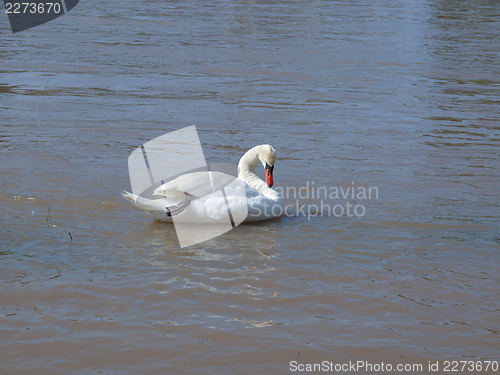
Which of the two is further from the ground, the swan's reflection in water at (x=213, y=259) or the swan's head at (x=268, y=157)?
the swan's head at (x=268, y=157)

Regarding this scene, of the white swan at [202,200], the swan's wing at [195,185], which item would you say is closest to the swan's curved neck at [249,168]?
the white swan at [202,200]

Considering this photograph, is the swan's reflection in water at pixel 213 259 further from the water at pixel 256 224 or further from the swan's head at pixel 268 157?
the swan's head at pixel 268 157

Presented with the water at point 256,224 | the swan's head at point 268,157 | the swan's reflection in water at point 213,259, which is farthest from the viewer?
the swan's head at point 268,157

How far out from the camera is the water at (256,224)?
5.13 m

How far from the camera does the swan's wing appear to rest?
281 inches

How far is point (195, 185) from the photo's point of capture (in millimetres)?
7176

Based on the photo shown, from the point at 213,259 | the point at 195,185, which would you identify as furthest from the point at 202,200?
the point at 213,259

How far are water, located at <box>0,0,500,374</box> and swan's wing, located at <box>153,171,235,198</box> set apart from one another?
0.40 meters

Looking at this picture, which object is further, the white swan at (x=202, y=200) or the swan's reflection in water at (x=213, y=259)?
the white swan at (x=202, y=200)

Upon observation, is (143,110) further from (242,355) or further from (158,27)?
(158,27)

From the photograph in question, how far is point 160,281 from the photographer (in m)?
6.01

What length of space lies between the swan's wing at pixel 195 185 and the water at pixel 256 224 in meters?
0.40

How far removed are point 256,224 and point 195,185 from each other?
0.79 metres

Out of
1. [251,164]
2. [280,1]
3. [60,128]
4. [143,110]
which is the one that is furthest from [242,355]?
[280,1]
